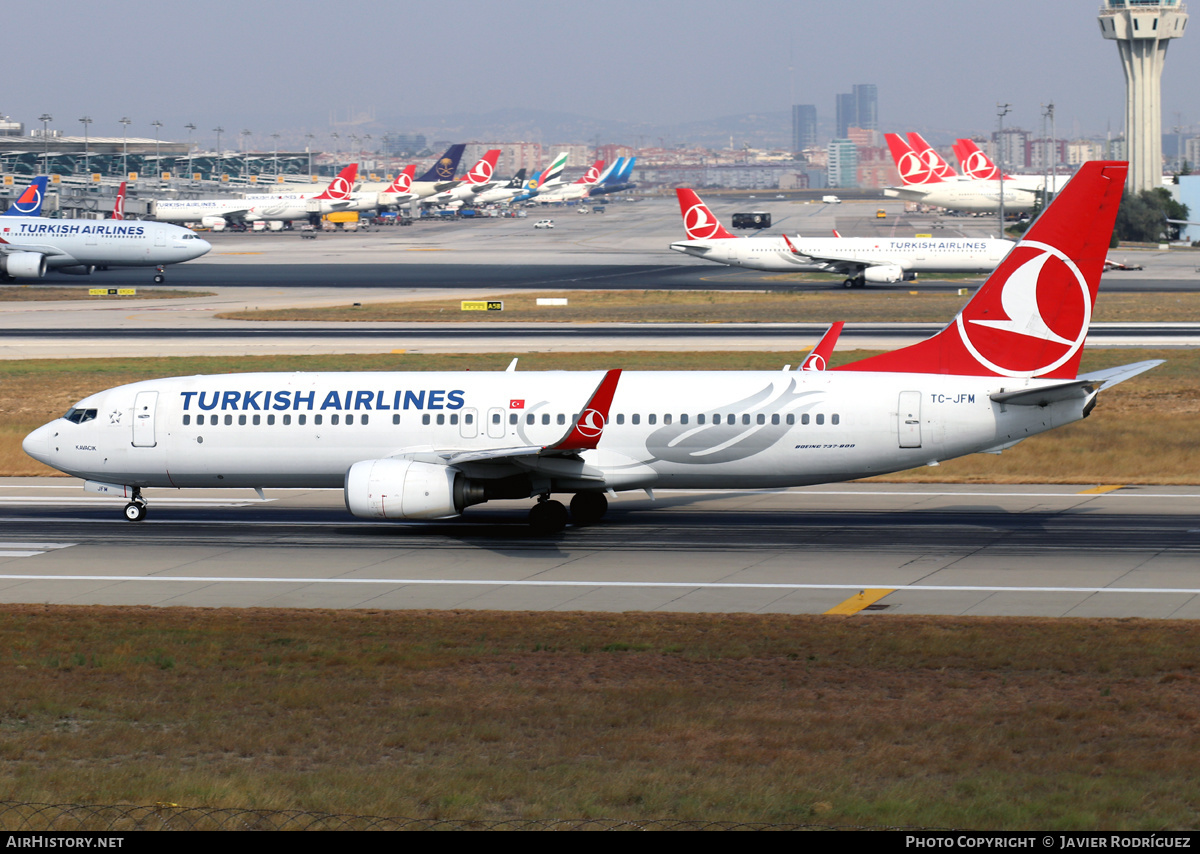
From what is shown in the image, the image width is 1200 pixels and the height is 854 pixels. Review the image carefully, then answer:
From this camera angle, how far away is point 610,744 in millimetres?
16031

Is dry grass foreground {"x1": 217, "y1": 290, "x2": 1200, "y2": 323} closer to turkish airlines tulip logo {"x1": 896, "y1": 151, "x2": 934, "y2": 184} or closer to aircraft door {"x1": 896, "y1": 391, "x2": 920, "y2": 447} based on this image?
aircraft door {"x1": 896, "y1": 391, "x2": 920, "y2": 447}

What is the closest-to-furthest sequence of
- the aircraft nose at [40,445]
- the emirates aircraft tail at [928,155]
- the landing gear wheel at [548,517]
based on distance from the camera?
the landing gear wheel at [548,517]
the aircraft nose at [40,445]
the emirates aircraft tail at [928,155]

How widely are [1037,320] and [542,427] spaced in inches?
505

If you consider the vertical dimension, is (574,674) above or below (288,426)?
below

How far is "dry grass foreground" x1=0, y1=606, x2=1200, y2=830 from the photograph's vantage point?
44.9 ft

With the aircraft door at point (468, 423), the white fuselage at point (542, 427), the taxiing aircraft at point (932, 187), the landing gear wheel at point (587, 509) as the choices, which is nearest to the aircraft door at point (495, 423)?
the white fuselage at point (542, 427)

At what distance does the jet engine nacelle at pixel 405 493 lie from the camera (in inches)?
1212

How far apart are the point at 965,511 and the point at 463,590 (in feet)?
49.4

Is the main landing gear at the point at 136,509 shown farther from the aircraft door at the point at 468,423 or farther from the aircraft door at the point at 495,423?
the aircraft door at the point at 495,423

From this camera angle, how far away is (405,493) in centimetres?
3080

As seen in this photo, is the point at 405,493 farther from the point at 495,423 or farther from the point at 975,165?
the point at 975,165

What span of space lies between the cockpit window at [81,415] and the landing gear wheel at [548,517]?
41.4 ft
